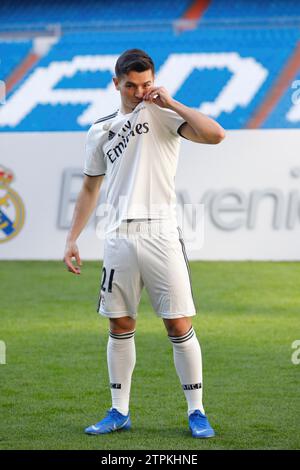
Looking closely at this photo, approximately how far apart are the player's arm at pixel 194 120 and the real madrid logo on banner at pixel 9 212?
8.07m

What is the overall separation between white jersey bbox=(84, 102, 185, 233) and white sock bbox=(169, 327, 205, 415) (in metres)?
0.51

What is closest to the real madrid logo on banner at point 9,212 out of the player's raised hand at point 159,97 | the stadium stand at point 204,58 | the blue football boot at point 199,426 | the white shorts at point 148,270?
the stadium stand at point 204,58

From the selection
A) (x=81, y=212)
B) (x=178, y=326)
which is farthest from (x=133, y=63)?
(x=178, y=326)

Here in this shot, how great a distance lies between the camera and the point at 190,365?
4.09 meters

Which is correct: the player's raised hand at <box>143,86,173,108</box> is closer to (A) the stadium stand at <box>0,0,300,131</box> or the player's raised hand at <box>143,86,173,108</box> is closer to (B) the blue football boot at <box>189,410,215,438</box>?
(B) the blue football boot at <box>189,410,215,438</box>

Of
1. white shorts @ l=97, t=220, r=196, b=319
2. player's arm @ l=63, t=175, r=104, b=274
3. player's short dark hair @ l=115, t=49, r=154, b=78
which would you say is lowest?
white shorts @ l=97, t=220, r=196, b=319

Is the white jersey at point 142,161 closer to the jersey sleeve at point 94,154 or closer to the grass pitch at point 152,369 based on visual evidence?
the jersey sleeve at point 94,154

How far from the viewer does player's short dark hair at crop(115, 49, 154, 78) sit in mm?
3859

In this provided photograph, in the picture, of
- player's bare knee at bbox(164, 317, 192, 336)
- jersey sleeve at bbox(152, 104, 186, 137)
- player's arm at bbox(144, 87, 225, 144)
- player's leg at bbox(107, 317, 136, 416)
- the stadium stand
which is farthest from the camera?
the stadium stand

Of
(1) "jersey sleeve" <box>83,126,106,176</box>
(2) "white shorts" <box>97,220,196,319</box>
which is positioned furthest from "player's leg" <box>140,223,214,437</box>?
(1) "jersey sleeve" <box>83,126,106,176</box>

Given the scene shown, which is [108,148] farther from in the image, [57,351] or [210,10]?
[210,10]

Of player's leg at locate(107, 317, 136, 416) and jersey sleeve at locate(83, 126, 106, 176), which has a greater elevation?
jersey sleeve at locate(83, 126, 106, 176)

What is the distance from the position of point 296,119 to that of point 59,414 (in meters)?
8.30

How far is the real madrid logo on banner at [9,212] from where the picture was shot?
11742 millimetres
